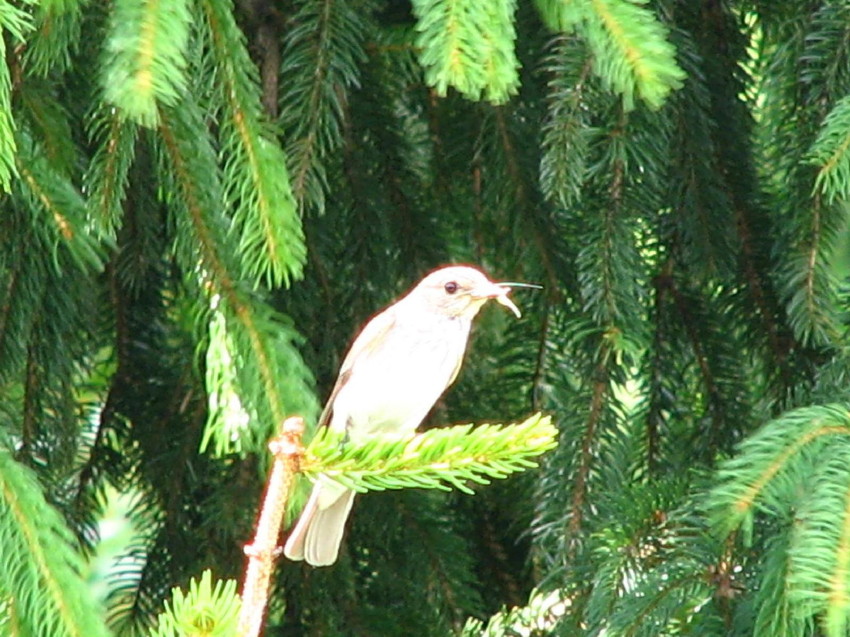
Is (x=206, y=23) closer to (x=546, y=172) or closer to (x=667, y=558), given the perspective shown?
(x=546, y=172)

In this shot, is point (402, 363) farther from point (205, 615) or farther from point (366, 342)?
point (205, 615)

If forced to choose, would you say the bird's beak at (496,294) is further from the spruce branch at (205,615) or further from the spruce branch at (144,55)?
the spruce branch at (205,615)

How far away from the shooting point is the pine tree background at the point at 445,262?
7.00ft

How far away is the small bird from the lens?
2900 millimetres

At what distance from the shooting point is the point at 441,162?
10.6 feet

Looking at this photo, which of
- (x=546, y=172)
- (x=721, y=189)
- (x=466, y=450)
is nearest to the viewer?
(x=466, y=450)

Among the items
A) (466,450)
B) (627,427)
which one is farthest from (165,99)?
(627,427)

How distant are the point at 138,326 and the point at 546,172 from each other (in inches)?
A: 47.0

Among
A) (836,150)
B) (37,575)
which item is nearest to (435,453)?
(37,575)

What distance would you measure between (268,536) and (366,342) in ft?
4.16

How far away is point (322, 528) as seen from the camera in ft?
9.41

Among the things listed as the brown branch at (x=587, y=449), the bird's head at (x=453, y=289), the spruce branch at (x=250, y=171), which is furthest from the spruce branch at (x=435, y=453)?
the bird's head at (x=453, y=289)

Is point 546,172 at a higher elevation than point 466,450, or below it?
higher

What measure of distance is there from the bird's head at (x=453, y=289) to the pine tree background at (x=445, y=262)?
15 cm
